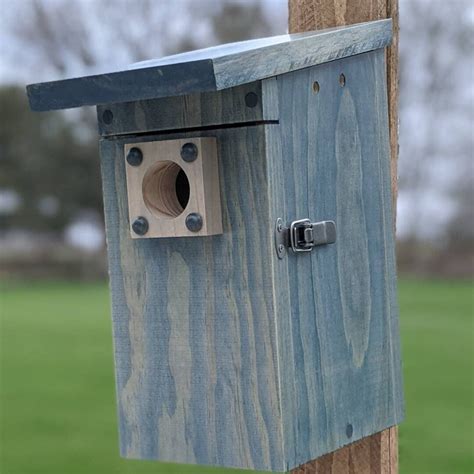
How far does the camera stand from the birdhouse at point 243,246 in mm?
1938

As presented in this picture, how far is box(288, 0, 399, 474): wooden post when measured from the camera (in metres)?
2.32

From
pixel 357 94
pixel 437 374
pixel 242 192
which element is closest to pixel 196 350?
pixel 242 192

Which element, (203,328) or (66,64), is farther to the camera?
(66,64)

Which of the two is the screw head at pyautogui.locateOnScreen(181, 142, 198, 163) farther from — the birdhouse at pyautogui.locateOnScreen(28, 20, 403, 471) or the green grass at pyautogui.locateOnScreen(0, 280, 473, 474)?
the green grass at pyautogui.locateOnScreen(0, 280, 473, 474)

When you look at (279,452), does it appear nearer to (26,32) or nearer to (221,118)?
(221,118)

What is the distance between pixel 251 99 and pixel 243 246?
0.28 metres

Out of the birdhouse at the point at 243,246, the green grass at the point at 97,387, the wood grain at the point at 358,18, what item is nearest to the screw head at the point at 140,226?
the birdhouse at the point at 243,246

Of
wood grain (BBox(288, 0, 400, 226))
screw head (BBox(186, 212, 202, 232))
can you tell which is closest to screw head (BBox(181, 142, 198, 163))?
screw head (BBox(186, 212, 202, 232))

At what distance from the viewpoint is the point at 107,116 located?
2.13 meters

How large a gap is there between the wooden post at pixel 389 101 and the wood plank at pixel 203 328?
0.40 meters

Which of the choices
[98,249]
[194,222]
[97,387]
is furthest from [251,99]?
[98,249]

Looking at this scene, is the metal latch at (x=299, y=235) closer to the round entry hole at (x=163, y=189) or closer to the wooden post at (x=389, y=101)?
the round entry hole at (x=163, y=189)

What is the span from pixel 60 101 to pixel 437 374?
7.19 meters

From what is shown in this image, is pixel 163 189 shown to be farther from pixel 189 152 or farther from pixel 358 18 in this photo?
pixel 358 18
